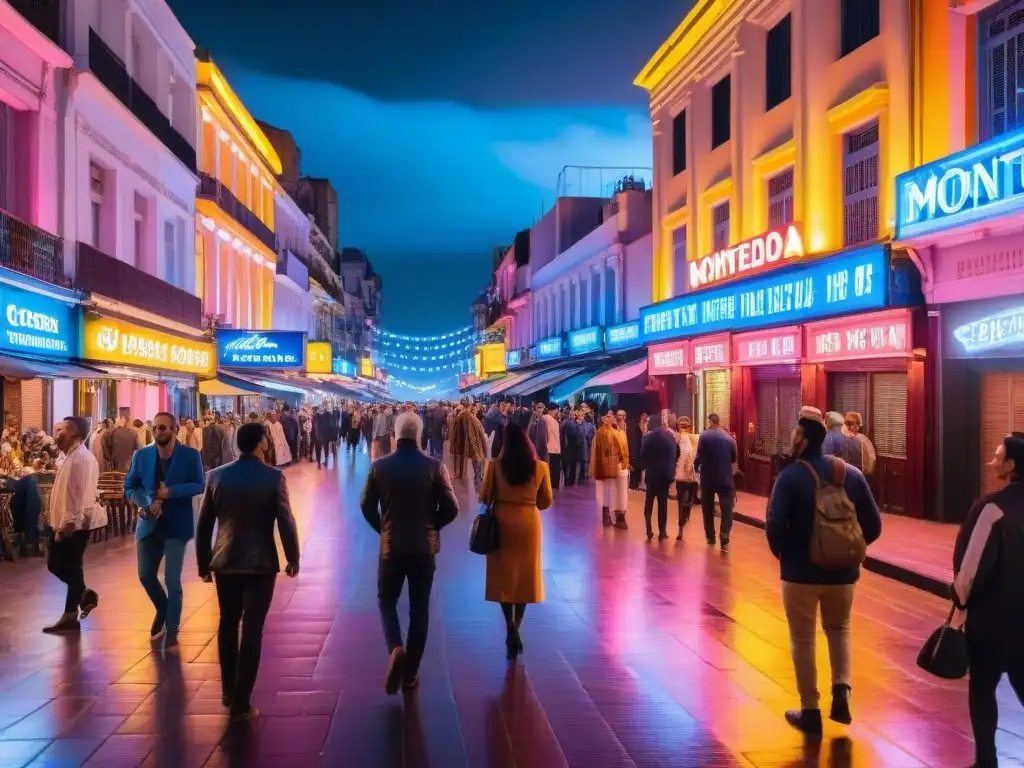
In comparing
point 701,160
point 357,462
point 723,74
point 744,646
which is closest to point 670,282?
point 701,160

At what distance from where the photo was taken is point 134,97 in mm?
21797

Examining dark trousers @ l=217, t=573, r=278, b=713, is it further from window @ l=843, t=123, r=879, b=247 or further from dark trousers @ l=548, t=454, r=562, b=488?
dark trousers @ l=548, t=454, r=562, b=488

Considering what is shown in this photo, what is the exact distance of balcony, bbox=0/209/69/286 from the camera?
15.0 m

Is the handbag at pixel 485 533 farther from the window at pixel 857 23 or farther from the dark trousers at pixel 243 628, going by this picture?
the window at pixel 857 23

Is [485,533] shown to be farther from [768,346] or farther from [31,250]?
[768,346]

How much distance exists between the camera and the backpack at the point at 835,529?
557cm

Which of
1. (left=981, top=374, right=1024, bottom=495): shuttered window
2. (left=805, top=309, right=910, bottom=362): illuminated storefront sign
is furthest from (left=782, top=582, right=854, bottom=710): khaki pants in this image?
(left=805, top=309, right=910, bottom=362): illuminated storefront sign

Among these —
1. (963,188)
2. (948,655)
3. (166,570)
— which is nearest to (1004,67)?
(963,188)

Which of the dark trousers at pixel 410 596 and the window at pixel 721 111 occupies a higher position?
the window at pixel 721 111

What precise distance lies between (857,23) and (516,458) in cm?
1363

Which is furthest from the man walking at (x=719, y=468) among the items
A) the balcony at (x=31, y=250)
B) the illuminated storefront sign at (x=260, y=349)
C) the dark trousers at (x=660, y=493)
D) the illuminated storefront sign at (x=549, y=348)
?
the illuminated storefront sign at (x=549, y=348)

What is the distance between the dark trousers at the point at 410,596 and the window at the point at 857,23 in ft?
45.4

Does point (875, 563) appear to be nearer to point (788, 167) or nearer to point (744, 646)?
point (744, 646)

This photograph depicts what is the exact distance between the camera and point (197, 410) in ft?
95.9
